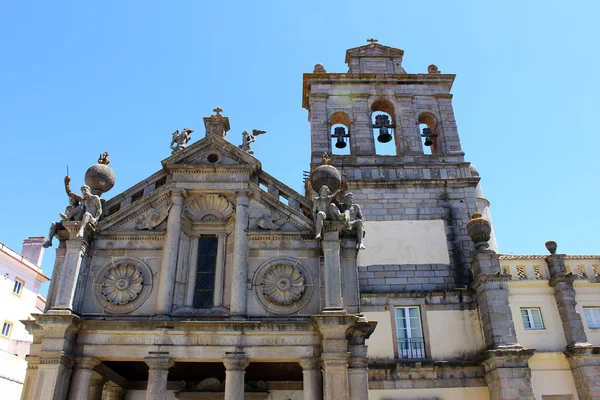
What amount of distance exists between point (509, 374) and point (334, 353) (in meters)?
8.70

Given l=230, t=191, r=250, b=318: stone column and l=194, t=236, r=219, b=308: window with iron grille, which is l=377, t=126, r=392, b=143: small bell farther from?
l=194, t=236, r=219, b=308: window with iron grille

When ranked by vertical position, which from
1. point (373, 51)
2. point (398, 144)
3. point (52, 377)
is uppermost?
point (373, 51)

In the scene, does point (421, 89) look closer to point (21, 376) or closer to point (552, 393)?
point (552, 393)

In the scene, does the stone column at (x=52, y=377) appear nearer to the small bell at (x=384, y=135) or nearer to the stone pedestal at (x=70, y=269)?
the stone pedestal at (x=70, y=269)

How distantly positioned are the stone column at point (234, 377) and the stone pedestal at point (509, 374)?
32.6 ft

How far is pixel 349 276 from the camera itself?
15.3 meters

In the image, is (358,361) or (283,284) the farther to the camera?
(283,284)

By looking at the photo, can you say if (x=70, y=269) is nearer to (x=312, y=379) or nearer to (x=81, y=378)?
(x=81, y=378)

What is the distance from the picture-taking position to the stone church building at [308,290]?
14.1 m

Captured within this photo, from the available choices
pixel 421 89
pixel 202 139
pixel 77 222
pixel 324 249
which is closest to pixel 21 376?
pixel 77 222

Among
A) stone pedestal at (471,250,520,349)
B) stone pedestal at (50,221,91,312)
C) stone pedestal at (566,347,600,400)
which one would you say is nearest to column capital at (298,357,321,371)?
stone pedestal at (50,221,91,312)

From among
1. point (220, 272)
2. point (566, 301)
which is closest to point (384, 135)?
point (566, 301)

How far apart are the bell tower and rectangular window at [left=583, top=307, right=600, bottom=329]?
5.31 metres

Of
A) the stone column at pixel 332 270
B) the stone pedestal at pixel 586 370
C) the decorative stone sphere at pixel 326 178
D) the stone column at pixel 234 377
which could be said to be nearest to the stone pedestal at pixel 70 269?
the stone column at pixel 234 377
